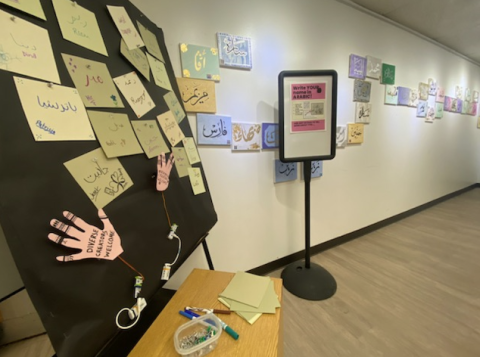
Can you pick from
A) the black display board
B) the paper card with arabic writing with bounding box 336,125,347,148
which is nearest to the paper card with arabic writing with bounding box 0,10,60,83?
the black display board

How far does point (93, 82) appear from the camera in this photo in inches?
21.7

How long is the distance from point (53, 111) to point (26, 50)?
0.42ft

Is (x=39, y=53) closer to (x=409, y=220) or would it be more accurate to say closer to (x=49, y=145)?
(x=49, y=145)

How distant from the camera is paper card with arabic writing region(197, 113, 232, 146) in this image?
132cm

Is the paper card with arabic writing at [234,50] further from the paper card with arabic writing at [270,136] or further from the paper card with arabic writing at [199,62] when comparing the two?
the paper card with arabic writing at [270,136]

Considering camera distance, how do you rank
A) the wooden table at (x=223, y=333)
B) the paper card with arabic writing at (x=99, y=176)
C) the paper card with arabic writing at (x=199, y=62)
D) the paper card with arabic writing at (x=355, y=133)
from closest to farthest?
the paper card with arabic writing at (x=99, y=176) < the wooden table at (x=223, y=333) < the paper card with arabic writing at (x=199, y=62) < the paper card with arabic writing at (x=355, y=133)

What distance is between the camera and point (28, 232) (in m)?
0.37

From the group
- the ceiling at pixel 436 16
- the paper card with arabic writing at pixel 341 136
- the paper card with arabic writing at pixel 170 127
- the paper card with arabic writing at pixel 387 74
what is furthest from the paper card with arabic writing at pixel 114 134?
the paper card with arabic writing at pixel 387 74

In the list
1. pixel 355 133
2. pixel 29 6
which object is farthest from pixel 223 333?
pixel 355 133

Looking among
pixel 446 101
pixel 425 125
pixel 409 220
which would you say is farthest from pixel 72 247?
pixel 446 101

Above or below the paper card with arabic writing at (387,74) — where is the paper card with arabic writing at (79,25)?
below

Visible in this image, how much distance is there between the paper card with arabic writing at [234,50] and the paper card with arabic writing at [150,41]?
529mm

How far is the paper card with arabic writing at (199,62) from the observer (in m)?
1.23

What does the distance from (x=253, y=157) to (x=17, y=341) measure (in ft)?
6.04
